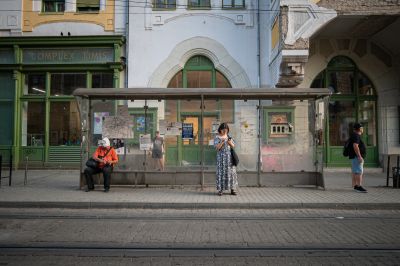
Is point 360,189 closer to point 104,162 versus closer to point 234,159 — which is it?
point 234,159

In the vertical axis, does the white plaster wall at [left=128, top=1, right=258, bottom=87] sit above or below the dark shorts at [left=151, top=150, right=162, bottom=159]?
above

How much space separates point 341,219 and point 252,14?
38.8ft

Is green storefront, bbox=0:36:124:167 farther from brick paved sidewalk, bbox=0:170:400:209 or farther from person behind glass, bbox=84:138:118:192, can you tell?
person behind glass, bbox=84:138:118:192

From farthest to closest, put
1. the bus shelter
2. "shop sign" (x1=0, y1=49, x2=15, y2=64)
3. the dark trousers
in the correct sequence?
"shop sign" (x1=0, y1=49, x2=15, y2=64) → the bus shelter → the dark trousers

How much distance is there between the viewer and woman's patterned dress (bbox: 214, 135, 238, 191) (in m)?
10.5

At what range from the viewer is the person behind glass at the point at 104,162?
11.4m

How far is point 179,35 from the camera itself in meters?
17.7

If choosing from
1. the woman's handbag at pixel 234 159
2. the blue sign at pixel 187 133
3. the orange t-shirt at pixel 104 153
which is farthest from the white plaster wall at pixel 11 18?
the woman's handbag at pixel 234 159

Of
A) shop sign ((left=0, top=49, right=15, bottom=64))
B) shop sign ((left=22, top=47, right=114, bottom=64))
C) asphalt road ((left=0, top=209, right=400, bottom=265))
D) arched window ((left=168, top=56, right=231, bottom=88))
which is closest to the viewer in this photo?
asphalt road ((left=0, top=209, right=400, bottom=265))

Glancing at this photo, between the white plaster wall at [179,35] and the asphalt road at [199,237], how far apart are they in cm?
987

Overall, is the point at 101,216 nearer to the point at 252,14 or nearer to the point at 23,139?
the point at 23,139

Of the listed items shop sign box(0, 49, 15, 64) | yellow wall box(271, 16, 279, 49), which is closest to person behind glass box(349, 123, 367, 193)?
yellow wall box(271, 16, 279, 49)

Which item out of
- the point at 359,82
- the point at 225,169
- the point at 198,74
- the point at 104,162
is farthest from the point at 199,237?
the point at 359,82

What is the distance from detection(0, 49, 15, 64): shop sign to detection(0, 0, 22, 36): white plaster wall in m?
0.83
